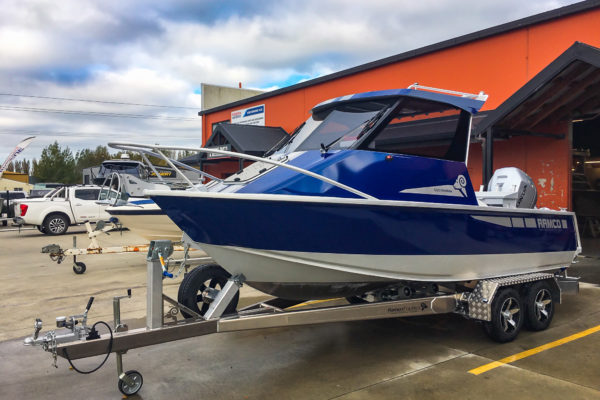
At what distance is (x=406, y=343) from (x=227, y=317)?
2115 millimetres

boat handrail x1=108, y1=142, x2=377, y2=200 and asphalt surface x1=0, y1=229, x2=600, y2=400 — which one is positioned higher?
boat handrail x1=108, y1=142, x2=377, y2=200

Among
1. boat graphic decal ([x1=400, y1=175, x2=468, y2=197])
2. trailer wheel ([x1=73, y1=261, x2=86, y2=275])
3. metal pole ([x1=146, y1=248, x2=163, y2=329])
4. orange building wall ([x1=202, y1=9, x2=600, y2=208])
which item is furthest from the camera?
orange building wall ([x1=202, y1=9, x2=600, y2=208])

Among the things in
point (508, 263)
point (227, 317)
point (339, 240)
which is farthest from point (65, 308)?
point (508, 263)

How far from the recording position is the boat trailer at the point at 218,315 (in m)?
3.33

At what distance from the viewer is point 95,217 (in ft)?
57.1

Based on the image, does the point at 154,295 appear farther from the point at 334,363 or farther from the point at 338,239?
the point at 334,363

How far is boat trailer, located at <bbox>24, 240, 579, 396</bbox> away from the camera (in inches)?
131

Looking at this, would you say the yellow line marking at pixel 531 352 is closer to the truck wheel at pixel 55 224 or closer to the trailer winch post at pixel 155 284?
the trailer winch post at pixel 155 284

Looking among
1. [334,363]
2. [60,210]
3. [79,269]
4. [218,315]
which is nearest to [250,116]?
[60,210]

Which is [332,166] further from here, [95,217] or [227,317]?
[95,217]

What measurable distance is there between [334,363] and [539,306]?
98.7 inches

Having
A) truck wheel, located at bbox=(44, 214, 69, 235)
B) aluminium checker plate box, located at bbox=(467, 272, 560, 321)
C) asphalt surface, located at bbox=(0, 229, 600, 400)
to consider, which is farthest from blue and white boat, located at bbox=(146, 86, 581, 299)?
truck wheel, located at bbox=(44, 214, 69, 235)

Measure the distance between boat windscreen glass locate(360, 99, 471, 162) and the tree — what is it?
203 feet

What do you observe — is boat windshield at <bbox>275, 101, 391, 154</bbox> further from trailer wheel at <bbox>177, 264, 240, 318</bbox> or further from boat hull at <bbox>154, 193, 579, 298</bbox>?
trailer wheel at <bbox>177, 264, 240, 318</bbox>
